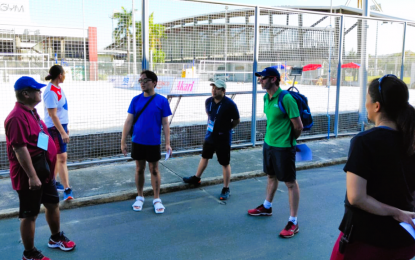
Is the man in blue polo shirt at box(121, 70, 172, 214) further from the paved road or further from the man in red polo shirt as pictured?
the man in red polo shirt

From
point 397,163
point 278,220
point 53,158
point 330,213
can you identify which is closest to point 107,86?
point 53,158

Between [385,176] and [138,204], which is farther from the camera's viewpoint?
[138,204]

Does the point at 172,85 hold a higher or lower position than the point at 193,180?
higher

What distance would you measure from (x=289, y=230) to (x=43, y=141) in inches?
117

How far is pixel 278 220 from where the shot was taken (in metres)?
4.65

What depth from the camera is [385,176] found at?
73.8 inches

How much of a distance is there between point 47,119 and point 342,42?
8057 millimetres

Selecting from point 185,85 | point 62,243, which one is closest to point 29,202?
point 62,243

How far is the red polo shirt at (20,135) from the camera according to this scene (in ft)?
10.4

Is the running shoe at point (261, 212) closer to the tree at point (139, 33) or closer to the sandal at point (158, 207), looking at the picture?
the sandal at point (158, 207)

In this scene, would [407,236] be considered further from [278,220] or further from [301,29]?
[301,29]

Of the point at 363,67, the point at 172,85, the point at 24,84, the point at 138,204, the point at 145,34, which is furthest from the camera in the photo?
the point at 363,67

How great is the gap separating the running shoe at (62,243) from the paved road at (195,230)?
0.20 feet

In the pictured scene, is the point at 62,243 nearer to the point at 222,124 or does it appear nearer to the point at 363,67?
the point at 222,124
